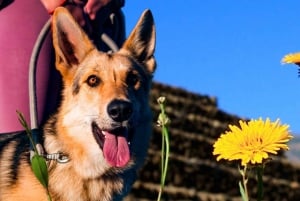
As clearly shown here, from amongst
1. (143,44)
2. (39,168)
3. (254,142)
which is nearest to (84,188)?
(143,44)

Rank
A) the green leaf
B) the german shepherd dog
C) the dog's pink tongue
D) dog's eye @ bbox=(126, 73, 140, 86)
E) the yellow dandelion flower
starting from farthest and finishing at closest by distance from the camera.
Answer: dog's eye @ bbox=(126, 73, 140, 86) < the german shepherd dog < the dog's pink tongue < the yellow dandelion flower < the green leaf

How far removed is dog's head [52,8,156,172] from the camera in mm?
3777

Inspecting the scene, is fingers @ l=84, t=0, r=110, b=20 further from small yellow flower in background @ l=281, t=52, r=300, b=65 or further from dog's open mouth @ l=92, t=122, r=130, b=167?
small yellow flower in background @ l=281, t=52, r=300, b=65

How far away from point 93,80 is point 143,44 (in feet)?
1.74

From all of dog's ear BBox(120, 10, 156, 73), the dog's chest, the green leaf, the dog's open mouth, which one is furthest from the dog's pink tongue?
the green leaf

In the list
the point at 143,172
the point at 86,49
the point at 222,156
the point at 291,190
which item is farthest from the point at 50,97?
the point at 291,190

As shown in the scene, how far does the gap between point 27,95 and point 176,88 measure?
15.1 m

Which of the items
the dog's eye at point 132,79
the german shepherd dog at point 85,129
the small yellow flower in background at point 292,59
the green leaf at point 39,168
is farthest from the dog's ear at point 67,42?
the green leaf at point 39,168

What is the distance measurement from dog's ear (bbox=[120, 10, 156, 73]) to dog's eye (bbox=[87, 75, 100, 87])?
41cm

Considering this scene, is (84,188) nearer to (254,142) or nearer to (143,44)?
(143,44)

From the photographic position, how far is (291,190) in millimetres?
21109

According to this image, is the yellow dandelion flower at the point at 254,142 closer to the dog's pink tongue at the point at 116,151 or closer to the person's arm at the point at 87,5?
the dog's pink tongue at the point at 116,151

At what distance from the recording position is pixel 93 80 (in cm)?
407

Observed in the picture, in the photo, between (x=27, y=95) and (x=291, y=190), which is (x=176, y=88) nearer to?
(x=291, y=190)
